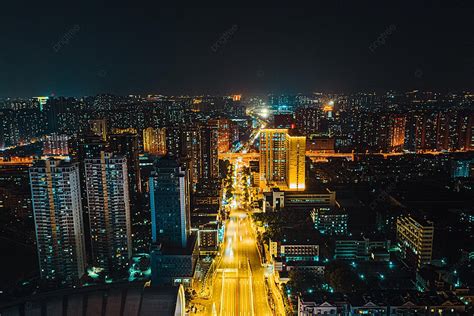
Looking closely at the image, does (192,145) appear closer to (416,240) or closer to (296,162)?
(296,162)

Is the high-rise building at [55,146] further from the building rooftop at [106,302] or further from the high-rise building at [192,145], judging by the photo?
the building rooftop at [106,302]

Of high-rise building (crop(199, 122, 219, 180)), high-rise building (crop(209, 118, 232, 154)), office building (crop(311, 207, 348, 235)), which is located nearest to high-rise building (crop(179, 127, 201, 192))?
high-rise building (crop(199, 122, 219, 180))

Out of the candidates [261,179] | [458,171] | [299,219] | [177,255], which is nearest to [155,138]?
[261,179]

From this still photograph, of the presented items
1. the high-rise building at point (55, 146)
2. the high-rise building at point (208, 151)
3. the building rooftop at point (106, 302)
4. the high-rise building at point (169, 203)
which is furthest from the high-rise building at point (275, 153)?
the building rooftop at point (106, 302)

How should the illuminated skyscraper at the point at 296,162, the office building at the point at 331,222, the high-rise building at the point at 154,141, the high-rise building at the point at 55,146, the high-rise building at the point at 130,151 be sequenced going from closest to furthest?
the office building at the point at 331,222 < the high-rise building at the point at 130,151 < the illuminated skyscraper at the point at 296,162 < the high-rise building at the point at 55,146 < the high-rise building at the point at 154,141

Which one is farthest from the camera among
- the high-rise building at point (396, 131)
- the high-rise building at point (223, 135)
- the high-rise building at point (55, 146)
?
the high-rise building at point (223, 135)

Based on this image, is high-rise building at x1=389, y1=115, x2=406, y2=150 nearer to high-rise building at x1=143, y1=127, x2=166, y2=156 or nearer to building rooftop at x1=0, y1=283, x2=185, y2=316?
high-rise building at x1=143, y1=127, x2=166, y2=156

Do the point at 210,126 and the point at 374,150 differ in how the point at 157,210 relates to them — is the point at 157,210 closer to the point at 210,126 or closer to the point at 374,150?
the point at 210,126
